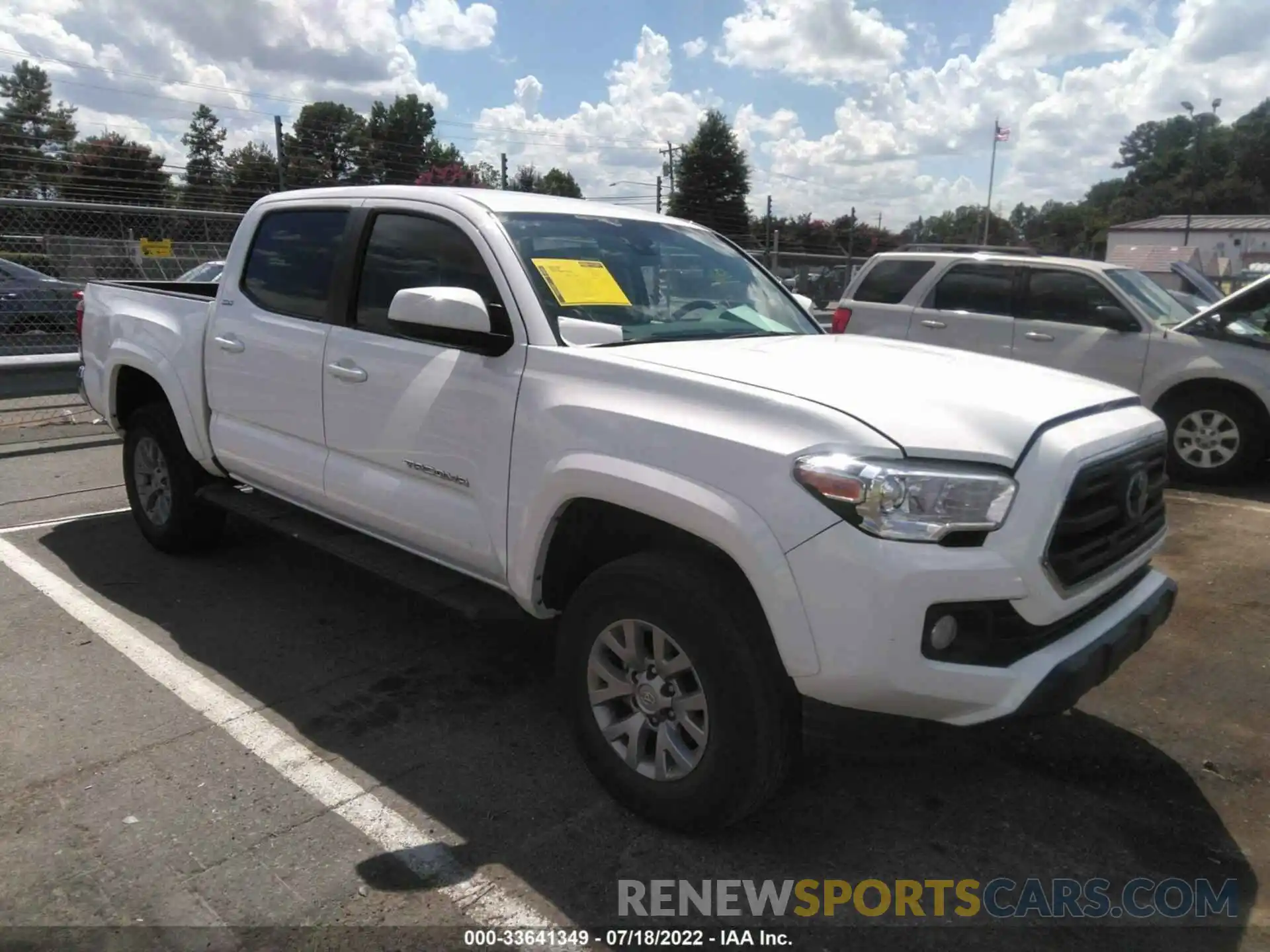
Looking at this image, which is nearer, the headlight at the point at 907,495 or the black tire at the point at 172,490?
the headlight at the point at 907,495

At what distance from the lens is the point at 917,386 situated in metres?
2.82

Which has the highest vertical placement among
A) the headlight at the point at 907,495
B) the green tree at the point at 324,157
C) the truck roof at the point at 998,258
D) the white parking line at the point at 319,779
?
the green tree at the point at 324,157

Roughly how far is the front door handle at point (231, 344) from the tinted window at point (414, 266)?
2.88 ft

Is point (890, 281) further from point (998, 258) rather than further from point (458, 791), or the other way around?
point (458, 791)

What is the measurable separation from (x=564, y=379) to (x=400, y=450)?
→ 0.89 m

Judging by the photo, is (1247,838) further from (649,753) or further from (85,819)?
(85,819)

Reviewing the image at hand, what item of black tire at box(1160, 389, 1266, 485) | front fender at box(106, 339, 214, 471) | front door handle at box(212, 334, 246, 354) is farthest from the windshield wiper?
black tire at box(1160, 389, 1266, 485)

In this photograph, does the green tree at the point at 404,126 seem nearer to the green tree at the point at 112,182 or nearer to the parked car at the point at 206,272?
the green tree at the point at 112,182

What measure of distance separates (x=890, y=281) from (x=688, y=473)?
23.9ft

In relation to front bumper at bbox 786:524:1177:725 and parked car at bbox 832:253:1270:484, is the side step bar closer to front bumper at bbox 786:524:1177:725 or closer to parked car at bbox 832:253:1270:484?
front bumper at bbox 786:524:1177:725

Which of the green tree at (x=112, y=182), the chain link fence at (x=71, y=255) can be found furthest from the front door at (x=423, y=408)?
the green tree at (x=112, y=182)

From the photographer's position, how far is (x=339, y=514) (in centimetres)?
409

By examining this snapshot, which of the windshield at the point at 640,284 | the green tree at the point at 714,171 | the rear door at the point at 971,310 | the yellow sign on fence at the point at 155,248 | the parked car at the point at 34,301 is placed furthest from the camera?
the green tree at the point at 714,171

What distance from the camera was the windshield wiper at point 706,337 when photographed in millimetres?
3270
